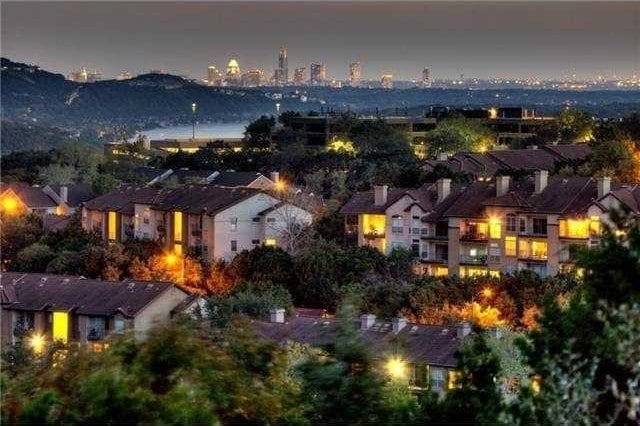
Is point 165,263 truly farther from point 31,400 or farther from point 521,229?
point 31,400

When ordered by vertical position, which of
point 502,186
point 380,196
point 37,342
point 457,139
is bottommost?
point 37,342

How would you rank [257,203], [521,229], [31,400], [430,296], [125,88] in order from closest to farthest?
[31,400]
[430,296]
[521,229]
[257,203]
[125,88]

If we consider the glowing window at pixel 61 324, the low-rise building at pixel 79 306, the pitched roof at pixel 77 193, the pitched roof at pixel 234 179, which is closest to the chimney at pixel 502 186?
the low-rise building at pixel 79 306

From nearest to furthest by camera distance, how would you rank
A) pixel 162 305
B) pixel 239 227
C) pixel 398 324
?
pixel 398 324
pixel 162 305
pixel 239 227

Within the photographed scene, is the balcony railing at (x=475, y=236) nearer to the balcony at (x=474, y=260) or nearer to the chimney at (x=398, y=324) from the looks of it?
the balcony at (x=474, y=260)

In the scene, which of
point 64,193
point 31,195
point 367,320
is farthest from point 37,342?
point 64,193

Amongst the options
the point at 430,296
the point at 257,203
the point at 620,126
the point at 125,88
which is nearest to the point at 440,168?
the point at 257,203

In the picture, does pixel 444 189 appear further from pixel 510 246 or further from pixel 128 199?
pixel 128 199
